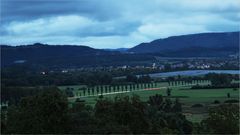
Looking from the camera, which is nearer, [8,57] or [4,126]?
[4,126]

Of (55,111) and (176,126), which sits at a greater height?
(55,111)

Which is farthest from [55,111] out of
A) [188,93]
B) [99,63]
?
[99,63]

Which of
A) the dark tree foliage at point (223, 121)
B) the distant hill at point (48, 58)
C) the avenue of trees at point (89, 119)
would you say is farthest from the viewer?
the distant hill at point (48, 58)

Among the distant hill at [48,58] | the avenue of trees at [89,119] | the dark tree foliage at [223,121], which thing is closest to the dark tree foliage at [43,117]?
the avenue of trees at [89,119]

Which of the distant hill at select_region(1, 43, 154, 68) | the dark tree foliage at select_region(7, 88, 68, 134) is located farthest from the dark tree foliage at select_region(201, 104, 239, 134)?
the distant hill at select_region(1, 43, 154, 68)

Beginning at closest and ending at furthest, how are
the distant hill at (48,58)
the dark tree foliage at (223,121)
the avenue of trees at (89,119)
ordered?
the avenue of trees at (89,119)
the dark tree foliage at (223,121)
the distant hill at (48,58)

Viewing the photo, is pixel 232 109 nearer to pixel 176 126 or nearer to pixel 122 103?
pixel 122 103

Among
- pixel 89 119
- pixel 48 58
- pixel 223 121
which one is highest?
pixel 48 58

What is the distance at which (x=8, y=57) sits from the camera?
505 ft

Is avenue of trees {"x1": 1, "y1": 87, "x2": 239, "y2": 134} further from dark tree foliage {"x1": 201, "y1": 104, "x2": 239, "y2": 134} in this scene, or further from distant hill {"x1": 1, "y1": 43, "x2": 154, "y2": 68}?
distant hill {"x1": 1, "y1": 43, "x2": 154, "y2": 68}

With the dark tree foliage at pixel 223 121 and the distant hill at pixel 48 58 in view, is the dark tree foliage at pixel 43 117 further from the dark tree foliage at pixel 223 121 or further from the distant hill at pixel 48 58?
the distant hill at pixel 48 58

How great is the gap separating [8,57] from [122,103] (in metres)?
135

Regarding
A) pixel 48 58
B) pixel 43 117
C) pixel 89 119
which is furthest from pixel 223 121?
pixel 48 58

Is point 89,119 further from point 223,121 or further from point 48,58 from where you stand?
point 48,58
